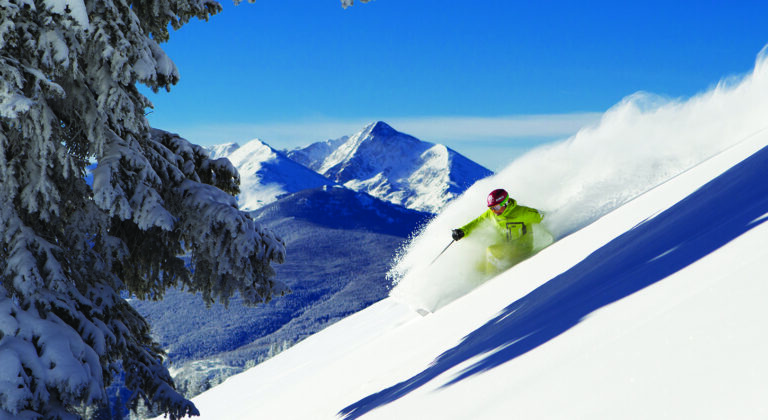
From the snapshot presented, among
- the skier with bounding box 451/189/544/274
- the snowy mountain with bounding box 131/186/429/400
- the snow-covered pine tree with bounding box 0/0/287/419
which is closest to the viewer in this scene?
the snow-covered pine tree with bounding box 0/0/287/419

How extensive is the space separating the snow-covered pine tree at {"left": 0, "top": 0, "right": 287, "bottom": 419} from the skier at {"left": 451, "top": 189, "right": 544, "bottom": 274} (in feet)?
12.2

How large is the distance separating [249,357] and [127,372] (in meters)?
115

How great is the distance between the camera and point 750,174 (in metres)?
4.26

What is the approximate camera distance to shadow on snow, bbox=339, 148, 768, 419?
3.02 metres

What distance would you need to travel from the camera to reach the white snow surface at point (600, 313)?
1.71 meters

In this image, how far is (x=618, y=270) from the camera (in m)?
3.69

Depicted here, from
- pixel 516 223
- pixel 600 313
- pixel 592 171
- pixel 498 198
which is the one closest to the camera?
pixel 600 313

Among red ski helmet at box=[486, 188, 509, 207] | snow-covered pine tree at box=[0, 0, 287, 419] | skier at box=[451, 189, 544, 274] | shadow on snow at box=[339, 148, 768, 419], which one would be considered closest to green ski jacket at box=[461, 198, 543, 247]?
A: skier at box=[451, 189, 544, 274]

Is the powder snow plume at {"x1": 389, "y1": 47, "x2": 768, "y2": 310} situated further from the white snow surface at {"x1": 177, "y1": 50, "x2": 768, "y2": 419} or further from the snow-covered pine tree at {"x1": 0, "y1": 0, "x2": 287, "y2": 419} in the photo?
the snow-covered pine tree at {"x1": 0, "y1": 0, "x2": 287, "y2": 419}

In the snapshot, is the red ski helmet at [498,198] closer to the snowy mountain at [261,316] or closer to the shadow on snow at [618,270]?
the shadow on snow at [618,270]

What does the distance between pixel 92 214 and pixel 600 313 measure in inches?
180

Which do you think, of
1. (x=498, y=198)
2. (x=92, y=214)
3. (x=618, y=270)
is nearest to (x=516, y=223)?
(x=498, y=198)

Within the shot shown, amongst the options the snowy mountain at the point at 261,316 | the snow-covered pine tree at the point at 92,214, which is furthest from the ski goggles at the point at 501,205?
the snowy mountain at the point at 261,316

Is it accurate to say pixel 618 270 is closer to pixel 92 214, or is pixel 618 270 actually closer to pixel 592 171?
pixel 92 214
